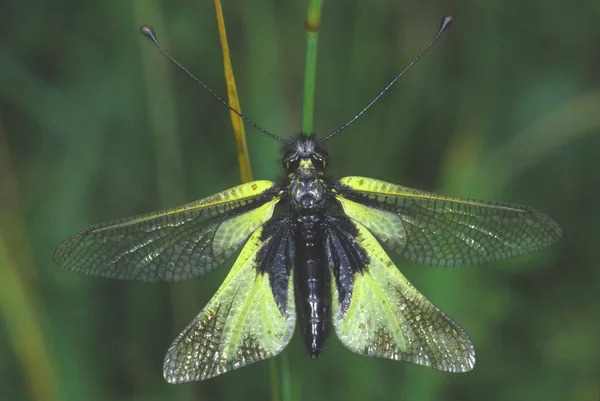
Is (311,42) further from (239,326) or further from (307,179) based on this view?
(239,326)

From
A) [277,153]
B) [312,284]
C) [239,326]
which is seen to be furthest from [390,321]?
[277,153]

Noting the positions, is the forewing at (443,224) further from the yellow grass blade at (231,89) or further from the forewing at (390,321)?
the yellow grass blade at (231,89)

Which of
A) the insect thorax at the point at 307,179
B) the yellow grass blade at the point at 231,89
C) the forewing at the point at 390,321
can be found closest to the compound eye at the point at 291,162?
the insect thorax at the point at 307,179

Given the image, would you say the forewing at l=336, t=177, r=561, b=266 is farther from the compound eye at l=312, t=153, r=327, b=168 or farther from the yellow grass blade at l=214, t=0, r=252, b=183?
the yellow grass blade at l=214, t=0, r=252, b=183

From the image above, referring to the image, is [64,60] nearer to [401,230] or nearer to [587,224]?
[401,230]

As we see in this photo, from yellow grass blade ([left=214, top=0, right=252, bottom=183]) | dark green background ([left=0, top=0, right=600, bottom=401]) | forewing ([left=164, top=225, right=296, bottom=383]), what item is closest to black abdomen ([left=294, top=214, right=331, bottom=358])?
forewing ([left=164, top=225, right=296, bottom=383])
